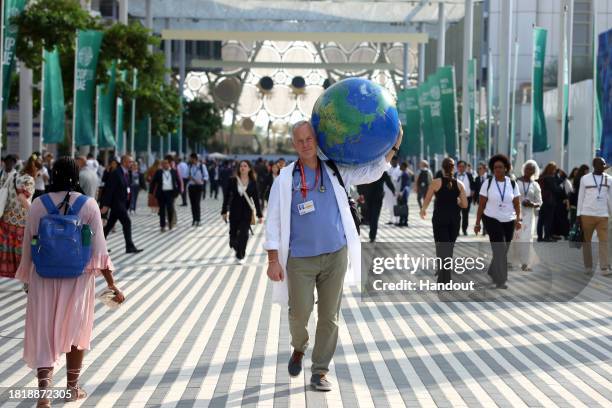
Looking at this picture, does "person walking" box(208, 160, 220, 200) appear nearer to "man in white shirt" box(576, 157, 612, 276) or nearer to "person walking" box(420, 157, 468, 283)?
"man in white shirt" box(576, 157, 612, 276)

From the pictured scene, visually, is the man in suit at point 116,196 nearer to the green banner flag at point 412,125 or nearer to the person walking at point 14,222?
the person walking at point 14,222

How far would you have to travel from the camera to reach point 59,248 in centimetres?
739

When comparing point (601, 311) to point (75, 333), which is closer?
A: point (75, 333)

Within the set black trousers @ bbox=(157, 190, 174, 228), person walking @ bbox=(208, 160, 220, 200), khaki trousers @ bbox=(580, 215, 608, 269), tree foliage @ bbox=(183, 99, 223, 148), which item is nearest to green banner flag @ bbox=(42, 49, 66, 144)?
black trousers @ bbox=(157, 190, 174, 228)

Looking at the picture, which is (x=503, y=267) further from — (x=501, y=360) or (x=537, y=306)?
(x=501, y=360)

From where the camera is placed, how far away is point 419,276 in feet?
52.5

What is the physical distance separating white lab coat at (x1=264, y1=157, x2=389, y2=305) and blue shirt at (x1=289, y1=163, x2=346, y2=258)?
0.04 metres

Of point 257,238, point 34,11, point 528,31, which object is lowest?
point 257,238

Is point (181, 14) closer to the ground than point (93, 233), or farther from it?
farther from it

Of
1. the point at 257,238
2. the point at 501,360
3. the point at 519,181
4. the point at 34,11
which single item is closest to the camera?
the point at 501,360

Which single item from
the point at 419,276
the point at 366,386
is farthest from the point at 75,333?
the point at 419,276

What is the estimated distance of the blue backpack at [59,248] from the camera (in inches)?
291

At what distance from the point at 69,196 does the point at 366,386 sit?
8.20 feet

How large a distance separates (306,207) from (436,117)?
95.9ft
